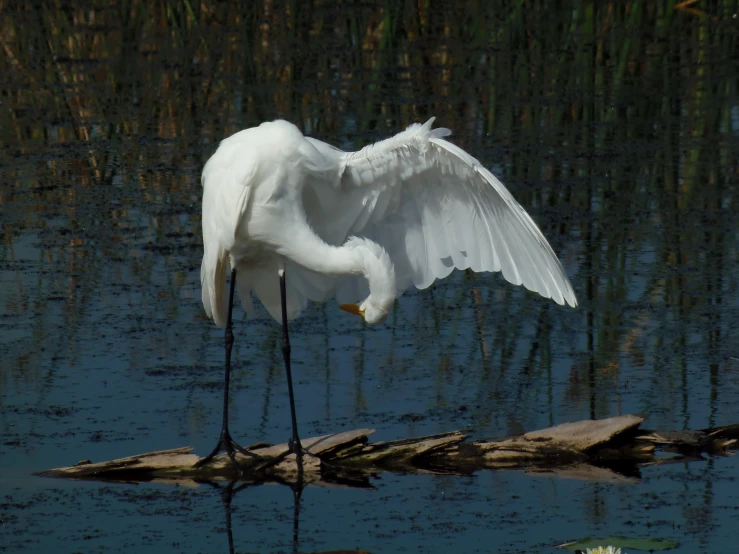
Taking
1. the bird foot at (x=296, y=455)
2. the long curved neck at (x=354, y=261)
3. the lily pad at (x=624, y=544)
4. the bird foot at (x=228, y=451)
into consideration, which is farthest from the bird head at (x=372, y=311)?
the lily pad at (x=624, y=544)

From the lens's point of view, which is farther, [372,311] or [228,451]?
[228,451]

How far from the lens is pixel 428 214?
6.00 metres

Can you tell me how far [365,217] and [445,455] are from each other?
1.20 meters

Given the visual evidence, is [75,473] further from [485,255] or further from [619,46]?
[619,46]

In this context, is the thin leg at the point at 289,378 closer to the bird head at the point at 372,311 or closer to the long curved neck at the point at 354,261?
the long curved neck at the point at 354,261

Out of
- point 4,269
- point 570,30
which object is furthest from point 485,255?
point 570,30

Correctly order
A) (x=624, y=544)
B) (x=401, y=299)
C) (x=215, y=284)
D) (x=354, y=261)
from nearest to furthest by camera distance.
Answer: (x=624, y=544)
(x=354, y=261)
(x=215, y=284)
(x=401, y=299)

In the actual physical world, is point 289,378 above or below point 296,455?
above

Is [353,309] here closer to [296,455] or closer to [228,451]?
[296,455]

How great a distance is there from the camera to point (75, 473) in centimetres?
530

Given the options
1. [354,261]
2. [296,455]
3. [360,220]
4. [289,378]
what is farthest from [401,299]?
[296,455]

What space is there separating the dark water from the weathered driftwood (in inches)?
4.1

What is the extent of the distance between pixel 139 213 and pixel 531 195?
9.03ft

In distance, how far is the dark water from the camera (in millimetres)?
5102
